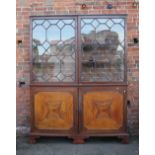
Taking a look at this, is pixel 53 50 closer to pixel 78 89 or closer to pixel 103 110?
pixel 78 89

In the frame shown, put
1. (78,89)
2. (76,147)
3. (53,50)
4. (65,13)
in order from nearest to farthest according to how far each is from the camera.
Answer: (76,147), (78,89), (53,50), (65,13)

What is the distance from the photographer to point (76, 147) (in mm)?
4625

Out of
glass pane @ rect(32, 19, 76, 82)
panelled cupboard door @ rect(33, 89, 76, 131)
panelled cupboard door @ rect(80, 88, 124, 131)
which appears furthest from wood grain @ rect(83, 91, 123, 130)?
glass pane @ rect(32, 19, 76, 82)

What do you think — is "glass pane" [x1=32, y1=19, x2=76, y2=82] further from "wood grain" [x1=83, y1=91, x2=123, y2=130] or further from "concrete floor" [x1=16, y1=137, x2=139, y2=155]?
"concrete floor" [x1=16, y1=137, x2=139, y2=155]

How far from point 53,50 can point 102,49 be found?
30.0 inches

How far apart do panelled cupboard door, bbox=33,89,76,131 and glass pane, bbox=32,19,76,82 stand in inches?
9.1

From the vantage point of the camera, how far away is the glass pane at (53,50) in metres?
4.82

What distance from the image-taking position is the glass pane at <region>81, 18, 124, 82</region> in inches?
189

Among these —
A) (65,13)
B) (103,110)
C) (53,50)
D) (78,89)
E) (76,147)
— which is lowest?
(76,147)

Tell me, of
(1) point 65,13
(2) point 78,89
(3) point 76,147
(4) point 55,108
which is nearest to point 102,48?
(2) point 78,89

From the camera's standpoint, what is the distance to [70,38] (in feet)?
15.9

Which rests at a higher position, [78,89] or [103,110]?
[78,89]
